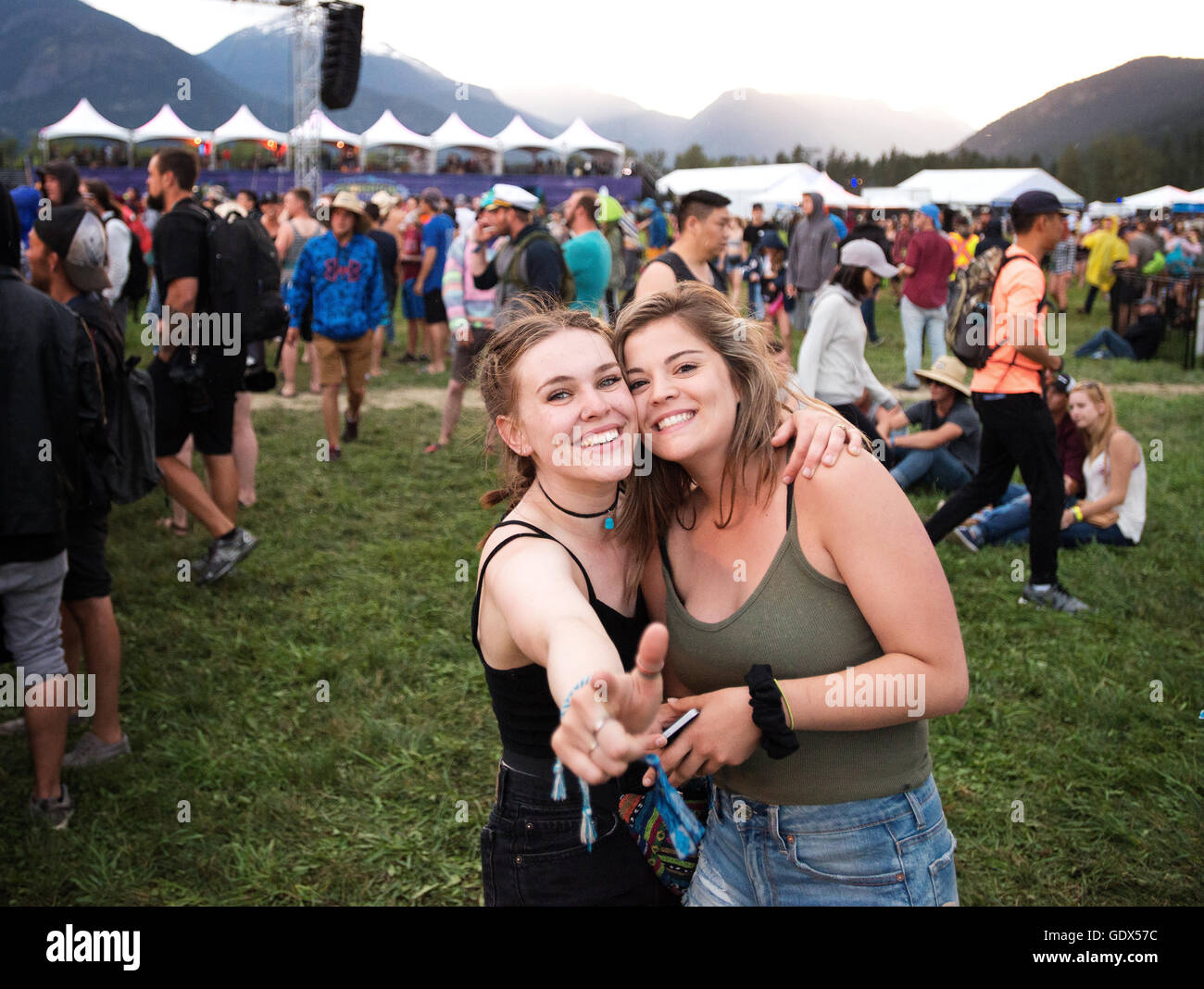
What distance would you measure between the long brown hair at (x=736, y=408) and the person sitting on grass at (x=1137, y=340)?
43.5 feet

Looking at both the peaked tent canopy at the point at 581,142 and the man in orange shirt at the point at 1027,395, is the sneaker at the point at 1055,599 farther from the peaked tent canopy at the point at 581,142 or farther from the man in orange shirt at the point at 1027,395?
the peaked tent canopy at the point at 581,142

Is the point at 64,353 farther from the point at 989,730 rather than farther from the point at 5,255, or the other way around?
the point at 989,730

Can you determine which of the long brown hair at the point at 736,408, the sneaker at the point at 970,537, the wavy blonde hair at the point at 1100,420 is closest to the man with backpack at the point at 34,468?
the long brown hair at the point at 736,408

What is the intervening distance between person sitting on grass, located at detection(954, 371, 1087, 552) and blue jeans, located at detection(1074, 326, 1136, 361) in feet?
26.5

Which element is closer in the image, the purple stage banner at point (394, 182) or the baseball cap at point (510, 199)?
the baseball cap at point (510, 199)

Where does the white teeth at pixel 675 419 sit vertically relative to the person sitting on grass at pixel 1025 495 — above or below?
above

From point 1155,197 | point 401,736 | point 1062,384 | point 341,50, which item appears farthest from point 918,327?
point 1155,197

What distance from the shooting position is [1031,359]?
4723mm

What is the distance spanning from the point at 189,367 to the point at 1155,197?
33.3m

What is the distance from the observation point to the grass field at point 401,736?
3129 mm

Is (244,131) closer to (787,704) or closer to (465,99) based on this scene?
(465,99)

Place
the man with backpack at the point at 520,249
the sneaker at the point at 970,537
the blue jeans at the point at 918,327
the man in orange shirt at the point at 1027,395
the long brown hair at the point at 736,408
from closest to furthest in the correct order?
the long brown hair at the point at 736,408 < the man in orange shirt at the point at 1027,395 < the sneaker at the point at 970,537 < the man with backpack at the point at 520,249 < the blue jeans at the point at 918,327
